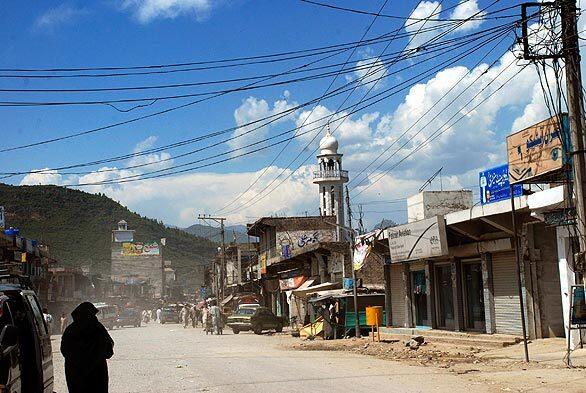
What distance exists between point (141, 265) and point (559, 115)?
153m

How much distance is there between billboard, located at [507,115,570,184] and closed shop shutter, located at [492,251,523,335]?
17.6ft

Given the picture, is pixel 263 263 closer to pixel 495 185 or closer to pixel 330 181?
pixel 330 181

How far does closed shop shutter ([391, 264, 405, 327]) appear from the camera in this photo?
34.0 meters

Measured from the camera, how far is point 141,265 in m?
163

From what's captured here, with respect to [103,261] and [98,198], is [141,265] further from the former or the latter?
[98,198]

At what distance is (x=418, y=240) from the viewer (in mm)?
28875

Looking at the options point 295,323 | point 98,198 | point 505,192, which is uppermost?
point 98,198

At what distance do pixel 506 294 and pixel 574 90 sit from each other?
1106 cm

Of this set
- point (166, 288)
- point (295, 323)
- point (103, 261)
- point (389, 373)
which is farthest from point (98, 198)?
point (389, 373)

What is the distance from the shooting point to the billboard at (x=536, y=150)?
59.0 feet

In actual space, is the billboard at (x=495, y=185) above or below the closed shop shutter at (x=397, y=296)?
above

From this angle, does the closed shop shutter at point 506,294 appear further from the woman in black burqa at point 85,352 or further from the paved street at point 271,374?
the woman in black burqa at point 85,352

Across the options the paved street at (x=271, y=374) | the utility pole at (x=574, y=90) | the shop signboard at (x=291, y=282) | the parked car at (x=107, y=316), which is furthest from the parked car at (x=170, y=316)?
the utility pole at (x=574, y=90)

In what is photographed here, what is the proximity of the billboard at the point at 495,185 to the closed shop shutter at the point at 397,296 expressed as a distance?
826cm
